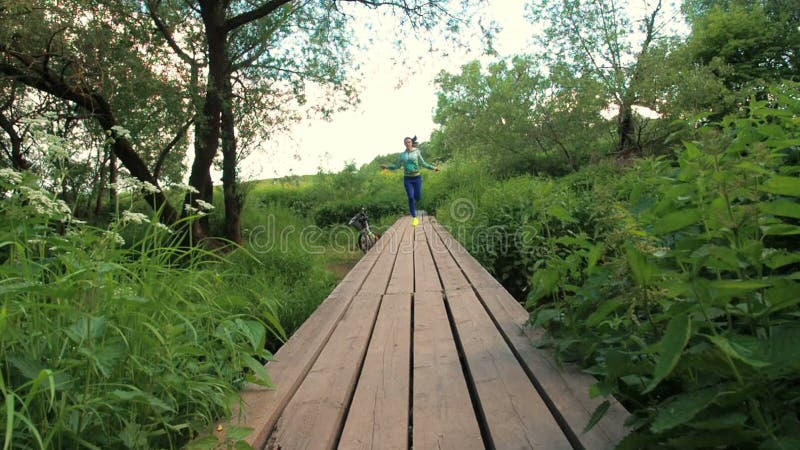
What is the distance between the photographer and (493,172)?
53.6 ft

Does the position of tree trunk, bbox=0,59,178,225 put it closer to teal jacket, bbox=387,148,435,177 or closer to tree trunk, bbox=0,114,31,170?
tree trunk, bbox=0,114,31,170

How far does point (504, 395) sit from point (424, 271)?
294cm

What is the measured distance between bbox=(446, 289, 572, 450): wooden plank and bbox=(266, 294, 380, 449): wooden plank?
523 mm

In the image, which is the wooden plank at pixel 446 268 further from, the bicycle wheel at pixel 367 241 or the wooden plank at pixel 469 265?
the bicycle wheel at pixel 367 241

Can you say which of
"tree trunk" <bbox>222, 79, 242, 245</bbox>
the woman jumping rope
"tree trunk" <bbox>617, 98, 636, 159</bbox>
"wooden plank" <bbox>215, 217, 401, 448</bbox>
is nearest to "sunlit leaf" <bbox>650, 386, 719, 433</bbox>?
"wooden plank" <bbox>215, 217, 401, 448</bbox>

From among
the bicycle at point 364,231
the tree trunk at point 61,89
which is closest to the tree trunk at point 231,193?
the bicycle at point 364,231

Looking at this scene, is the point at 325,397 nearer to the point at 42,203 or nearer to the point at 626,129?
the point at 42,203

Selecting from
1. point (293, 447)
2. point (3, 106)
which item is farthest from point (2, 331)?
point (3, 106)

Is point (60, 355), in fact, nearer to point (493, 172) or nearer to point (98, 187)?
point (98, 187)

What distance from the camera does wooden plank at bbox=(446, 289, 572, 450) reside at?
1.47 meters

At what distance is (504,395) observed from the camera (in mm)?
1799

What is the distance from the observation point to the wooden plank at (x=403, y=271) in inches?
156

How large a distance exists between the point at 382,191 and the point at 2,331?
61.8 feet

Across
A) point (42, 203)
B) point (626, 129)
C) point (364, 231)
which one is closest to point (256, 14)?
point (364, 231)
